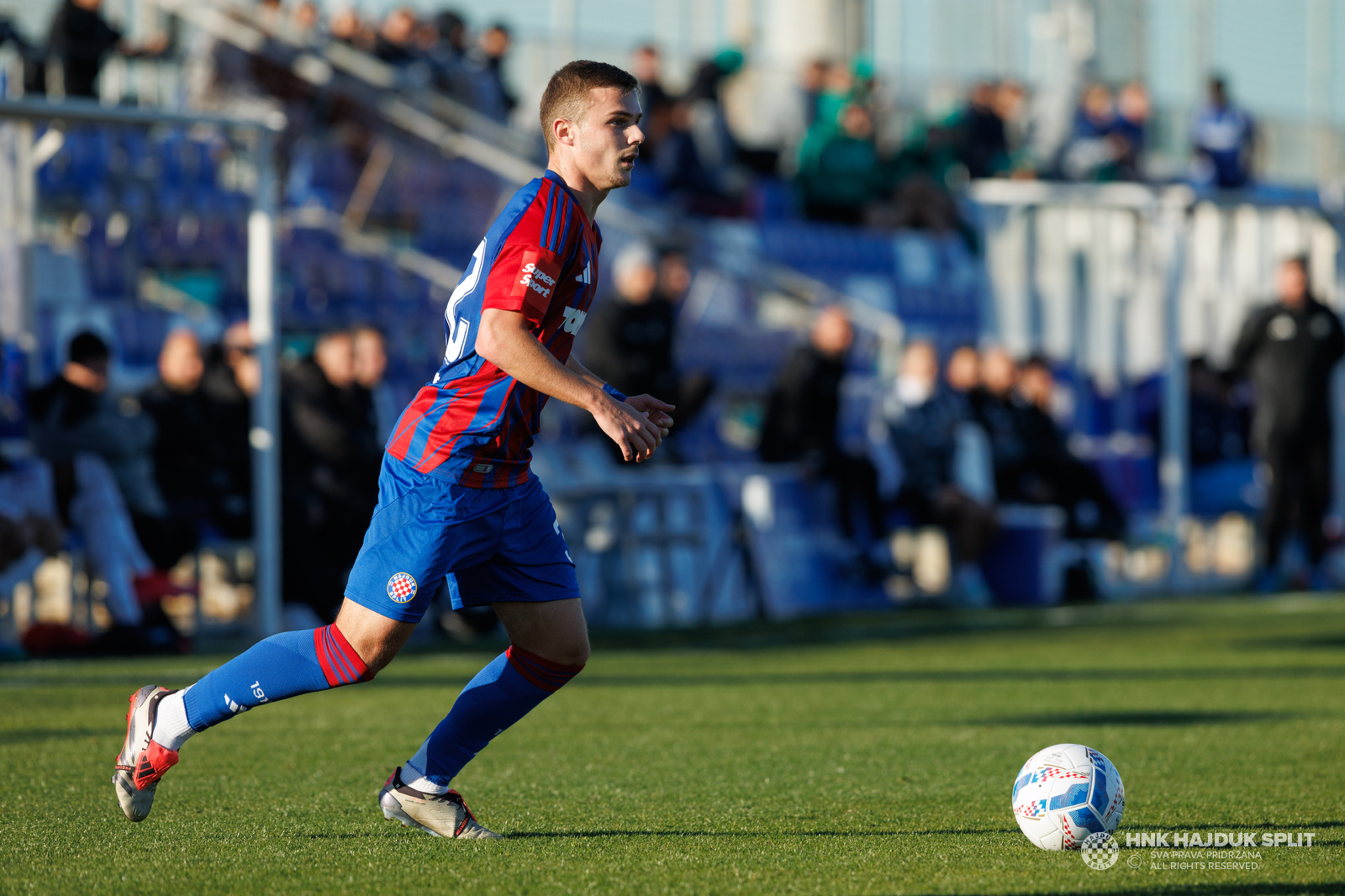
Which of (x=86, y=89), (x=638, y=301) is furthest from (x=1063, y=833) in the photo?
(x=86, y=89)

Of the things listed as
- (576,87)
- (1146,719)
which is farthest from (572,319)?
(1146,719)

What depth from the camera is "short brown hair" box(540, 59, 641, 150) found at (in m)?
4.45

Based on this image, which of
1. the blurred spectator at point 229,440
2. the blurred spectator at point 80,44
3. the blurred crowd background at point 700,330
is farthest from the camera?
the blurred spectator at point 80,44

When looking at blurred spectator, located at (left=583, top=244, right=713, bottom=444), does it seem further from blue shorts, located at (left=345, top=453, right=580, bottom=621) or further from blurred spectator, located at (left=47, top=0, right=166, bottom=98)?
blue shorts, located at (left=345, top=453, right=580, bottom=621)

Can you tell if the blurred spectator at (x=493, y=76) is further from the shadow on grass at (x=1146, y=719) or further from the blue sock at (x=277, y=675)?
the blue sock at (x=277, y=675)

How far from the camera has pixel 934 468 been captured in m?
12.6

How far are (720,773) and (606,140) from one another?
2187mm

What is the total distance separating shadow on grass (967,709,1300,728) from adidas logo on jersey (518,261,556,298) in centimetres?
323

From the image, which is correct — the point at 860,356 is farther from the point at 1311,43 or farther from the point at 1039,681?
the point at 1311,43

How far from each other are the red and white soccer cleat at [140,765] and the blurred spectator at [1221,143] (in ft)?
55.3

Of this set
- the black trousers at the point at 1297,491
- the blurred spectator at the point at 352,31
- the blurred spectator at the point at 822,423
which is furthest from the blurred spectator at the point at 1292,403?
the blurred spectator at the point at 352,31

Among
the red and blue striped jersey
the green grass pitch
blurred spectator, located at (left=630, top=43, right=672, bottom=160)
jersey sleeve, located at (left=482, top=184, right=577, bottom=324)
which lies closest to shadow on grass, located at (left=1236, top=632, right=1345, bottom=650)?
the green grass pitch

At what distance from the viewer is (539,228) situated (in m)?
4.27

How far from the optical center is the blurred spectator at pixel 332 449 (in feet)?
34.4
